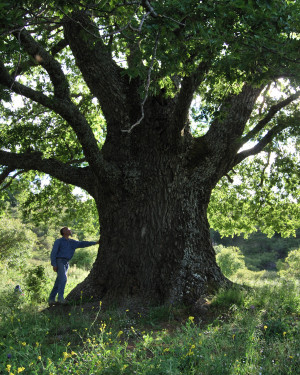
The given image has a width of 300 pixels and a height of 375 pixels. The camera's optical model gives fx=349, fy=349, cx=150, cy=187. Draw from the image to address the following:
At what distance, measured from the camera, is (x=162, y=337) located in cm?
448

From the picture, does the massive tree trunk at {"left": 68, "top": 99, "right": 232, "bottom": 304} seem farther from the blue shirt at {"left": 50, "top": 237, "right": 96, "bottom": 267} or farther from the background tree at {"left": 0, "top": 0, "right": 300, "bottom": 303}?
the blue shirt at {"left": 50, "top": 237, "right": 96, "bottom": 267}

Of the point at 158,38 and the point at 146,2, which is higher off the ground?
the point at 146,2

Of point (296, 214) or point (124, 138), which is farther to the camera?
point (296, 214)

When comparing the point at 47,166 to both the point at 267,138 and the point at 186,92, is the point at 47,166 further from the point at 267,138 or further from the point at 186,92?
the point at 267,138

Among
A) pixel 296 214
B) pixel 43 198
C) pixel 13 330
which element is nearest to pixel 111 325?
pixel 13 330

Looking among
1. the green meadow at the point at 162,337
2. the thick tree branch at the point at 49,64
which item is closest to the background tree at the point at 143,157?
the thick tree branch at the point at 49,64

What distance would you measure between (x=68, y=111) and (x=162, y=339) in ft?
13.9

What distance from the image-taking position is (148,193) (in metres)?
7.40

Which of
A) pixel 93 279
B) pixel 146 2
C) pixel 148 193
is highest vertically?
pixel 146 2

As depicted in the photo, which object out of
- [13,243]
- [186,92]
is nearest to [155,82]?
[186,92]

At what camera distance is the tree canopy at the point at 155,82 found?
3926 millimetres

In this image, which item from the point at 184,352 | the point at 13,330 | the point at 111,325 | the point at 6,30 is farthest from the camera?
the point at 111,325

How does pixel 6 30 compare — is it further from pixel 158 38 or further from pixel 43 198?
pixel 43 198

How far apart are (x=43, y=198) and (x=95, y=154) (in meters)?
5.64
